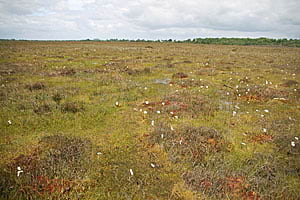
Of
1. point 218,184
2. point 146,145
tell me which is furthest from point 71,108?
point 218,184

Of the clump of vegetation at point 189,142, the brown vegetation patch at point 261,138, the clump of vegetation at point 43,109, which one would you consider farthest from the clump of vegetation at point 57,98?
the brown vegetation patch at point 261,138

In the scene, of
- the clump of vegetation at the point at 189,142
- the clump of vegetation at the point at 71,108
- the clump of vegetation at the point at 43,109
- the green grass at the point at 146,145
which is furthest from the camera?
the clump of vegetation at the point at 71,108

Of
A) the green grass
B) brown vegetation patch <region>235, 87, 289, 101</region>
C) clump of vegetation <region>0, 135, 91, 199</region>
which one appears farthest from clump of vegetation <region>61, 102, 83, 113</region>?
brown vegetation patch <region>235, 87, 289, 101</region>

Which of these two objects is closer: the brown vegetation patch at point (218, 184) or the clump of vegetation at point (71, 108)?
the brown vegetation patch at point (218, 184)

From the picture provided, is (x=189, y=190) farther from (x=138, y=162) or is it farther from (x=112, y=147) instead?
(x=112, y=147)

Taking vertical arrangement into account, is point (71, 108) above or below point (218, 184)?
above

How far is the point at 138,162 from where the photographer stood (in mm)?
5730

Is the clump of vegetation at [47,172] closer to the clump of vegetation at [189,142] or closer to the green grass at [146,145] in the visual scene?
the green grass at [146,145]

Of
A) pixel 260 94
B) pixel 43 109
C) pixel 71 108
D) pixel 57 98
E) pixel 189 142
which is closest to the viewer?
pixel 189 142

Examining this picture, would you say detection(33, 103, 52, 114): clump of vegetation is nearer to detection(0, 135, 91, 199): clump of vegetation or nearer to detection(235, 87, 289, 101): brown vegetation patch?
detection(0, 135, 91, 199): clump of vegetation

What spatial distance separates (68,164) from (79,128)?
243cm

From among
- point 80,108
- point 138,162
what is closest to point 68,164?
point 138,162

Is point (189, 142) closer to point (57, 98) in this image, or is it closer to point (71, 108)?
point (71, 108)

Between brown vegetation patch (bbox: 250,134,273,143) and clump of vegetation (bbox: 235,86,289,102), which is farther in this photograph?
clump of vegetation (bbox: 235,86,289,102)
